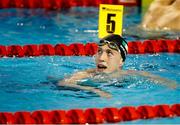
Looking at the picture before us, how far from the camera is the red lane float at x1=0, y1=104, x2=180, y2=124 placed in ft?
13.6

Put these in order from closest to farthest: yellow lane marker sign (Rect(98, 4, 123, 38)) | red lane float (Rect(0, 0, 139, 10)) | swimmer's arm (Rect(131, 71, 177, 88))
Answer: swimmer's arm (Rect(131, 71, 177, 88))
yellow lane marker sign (Rect(98, 4, 123, 38))
red lane float (Rect(0, 0, 139, 10))

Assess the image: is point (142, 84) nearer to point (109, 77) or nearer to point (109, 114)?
point (109, 77)

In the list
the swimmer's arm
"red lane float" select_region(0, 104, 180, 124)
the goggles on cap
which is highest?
the goggles on cap

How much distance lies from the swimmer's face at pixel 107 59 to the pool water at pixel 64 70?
0.76ft

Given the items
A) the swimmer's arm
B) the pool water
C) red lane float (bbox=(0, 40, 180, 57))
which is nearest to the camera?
the pool water

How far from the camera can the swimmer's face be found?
496 centimetres

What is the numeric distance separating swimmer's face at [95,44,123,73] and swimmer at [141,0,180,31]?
310 centimetres

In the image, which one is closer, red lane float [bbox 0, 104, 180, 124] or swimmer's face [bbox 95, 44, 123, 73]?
red lane float [bbox 0, 104, 180, 124]

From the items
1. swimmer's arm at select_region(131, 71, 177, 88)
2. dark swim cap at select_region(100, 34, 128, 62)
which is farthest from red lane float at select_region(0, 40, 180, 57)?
dark swim cap at select_region(100, 34, 128, 62)

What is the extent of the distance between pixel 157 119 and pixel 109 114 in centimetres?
41

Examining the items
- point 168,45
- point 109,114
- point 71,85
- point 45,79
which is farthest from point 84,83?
point 168,45

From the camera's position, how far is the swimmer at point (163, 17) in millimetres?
8008

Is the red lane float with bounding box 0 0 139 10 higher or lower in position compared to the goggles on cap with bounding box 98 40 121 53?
higher

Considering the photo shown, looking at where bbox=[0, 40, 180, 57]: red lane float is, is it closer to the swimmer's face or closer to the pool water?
the pool water
